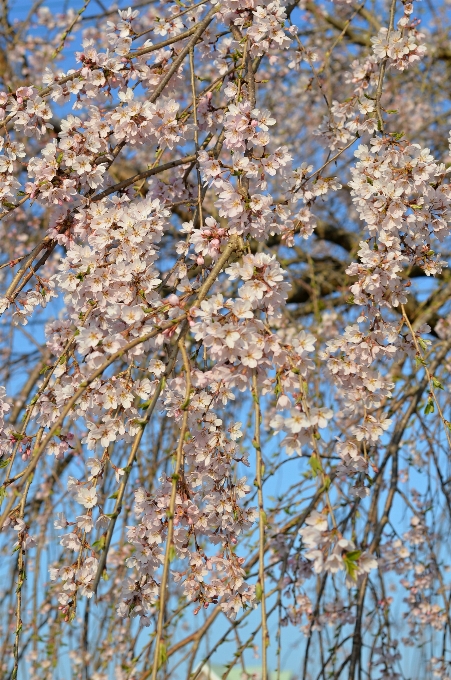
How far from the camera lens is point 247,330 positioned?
1.36 m

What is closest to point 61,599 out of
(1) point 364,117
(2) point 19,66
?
(1) point 364,117

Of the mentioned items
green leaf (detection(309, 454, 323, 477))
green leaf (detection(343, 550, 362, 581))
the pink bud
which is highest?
the pink bud

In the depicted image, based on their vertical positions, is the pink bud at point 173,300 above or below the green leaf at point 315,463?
above

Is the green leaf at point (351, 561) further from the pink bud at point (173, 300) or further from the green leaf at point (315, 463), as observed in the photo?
Result: the pink bud at point (173, 300)

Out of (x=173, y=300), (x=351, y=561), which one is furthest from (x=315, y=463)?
(x=173, y=300)

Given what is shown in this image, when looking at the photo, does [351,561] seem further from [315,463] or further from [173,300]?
[173,300]

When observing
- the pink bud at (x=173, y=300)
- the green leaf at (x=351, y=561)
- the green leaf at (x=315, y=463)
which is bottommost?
the green leaf at (x=351, y=561)

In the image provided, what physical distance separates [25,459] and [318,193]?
103 cm

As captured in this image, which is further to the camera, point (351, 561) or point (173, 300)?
point (173, 300)

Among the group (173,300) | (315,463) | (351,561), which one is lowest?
(351,561)

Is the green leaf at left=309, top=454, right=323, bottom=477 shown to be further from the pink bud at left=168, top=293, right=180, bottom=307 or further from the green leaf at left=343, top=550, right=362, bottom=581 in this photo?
the pink bud at left=168, top=293, right=180, bottom=307

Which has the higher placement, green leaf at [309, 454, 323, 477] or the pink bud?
the pink bud

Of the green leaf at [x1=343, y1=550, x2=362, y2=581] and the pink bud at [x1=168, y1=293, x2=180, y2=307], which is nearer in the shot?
the green leaf at [x1=343, y1=550, x2=362, y2=581]

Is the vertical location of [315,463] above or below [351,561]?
above
